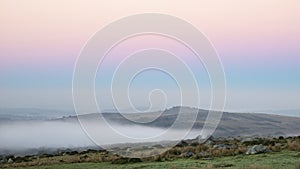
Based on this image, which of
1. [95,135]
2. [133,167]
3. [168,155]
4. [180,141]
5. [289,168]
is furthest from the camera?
[180,141]

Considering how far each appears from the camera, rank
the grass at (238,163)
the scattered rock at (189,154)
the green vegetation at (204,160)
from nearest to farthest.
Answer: the grass at (238,163)
the green vegetation at (204,160)
the scattered rock at (189,154)

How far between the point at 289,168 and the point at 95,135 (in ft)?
103

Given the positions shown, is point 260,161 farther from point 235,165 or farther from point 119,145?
point 119,145

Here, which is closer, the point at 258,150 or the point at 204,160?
the point at 204,160

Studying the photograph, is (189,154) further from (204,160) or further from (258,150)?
(258,150)

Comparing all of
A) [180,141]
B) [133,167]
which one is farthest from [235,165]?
[180,141]

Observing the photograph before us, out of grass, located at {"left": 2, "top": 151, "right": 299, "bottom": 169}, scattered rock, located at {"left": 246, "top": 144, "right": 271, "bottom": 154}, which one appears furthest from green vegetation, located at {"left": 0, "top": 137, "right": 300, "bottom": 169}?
scattered rock, located at {"left": 246, "top": 144, "right": 271, "bottom": 154}

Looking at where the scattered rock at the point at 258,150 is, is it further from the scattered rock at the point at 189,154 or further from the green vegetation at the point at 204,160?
the scattered rock at the point at 189,154

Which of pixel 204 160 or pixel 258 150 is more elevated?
pixel 258 150

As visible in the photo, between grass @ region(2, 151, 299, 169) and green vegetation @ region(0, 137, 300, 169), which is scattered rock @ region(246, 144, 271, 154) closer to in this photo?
green vegetation @ region(0, 137, 300, 169)

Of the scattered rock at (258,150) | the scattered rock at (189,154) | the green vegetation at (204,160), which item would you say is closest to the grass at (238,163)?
the green vegetation at (204,160)

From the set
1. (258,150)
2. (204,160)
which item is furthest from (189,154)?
(258,150)

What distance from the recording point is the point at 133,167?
30891mm

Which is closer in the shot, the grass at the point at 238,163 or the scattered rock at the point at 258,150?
the grass at the point at 238,163
